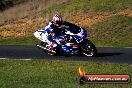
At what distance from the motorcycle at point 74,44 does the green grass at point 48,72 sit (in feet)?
6.47

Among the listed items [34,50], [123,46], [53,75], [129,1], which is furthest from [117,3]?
[53,75]

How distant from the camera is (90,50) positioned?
2125 cm

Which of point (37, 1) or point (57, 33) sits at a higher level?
point (57, 33)

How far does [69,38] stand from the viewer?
21.7m

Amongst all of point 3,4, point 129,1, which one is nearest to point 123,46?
point 129,1

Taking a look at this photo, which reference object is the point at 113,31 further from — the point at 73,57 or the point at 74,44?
the point at 73,57

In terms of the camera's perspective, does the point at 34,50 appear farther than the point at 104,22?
No

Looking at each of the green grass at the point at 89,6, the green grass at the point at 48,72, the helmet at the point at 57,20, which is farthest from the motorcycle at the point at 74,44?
the green grass at the point at 89,6

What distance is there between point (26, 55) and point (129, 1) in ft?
64.7

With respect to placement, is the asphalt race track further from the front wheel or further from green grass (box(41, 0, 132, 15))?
green grass (box(41, 0, 132, 15))

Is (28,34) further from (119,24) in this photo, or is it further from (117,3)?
(117,3)

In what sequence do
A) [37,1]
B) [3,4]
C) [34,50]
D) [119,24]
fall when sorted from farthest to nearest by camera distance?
1. [3,4]
2. [37,1]
3. [119,24]
4. [34,50]

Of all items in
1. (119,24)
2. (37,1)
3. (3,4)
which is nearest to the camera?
(119,24)

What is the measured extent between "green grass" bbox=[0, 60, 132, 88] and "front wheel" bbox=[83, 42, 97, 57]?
1.87 m
